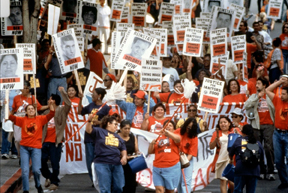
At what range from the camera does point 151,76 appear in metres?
15.0

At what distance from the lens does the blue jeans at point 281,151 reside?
14414 mm

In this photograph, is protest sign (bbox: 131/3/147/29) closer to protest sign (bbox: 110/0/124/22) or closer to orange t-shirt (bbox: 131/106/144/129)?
protest sign (bbox: 110/0/124/22)

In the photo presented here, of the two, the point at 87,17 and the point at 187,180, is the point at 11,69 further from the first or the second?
the point at 87,17

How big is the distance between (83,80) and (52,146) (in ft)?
14.6

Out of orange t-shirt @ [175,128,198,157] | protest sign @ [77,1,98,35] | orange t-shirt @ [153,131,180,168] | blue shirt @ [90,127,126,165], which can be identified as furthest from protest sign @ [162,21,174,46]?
blue shirt @ [90,127,126,165]

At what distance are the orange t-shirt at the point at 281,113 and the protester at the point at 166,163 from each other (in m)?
2.72

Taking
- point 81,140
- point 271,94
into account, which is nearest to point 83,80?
point 81,140

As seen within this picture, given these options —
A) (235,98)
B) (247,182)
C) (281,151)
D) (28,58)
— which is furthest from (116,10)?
(247,182)

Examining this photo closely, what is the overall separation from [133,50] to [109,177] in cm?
A: 412

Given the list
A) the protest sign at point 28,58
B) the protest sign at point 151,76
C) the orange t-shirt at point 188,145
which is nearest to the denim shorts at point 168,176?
the orange t-shirt at point 188,145

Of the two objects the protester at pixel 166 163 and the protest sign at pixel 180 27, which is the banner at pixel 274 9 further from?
the protester at pixel 166 163

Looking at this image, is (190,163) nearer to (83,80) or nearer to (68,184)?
(68,184)

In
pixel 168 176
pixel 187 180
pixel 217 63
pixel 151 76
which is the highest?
pixel 151 76

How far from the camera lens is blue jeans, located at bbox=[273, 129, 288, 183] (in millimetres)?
14414
